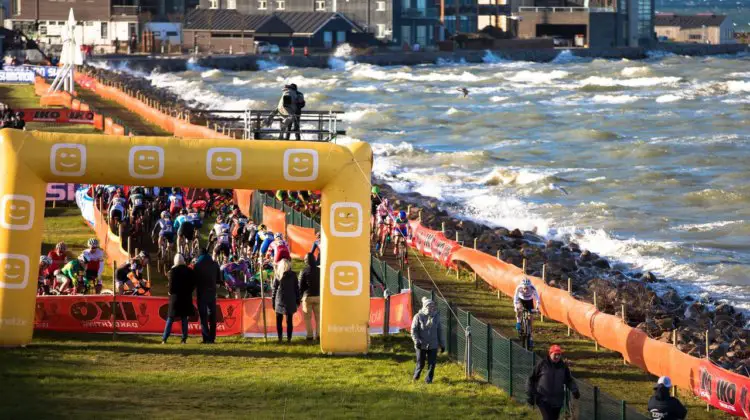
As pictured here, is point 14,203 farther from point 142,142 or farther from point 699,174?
point 699,174

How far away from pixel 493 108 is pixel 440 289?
64545mm

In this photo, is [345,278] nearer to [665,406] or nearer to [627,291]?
[665,406]

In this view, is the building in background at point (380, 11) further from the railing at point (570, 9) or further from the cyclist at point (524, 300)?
the cyclist at point (524, 300)

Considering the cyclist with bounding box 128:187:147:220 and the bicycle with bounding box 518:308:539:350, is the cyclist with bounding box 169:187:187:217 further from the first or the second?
the bicycle with bounding box 518:308:539:350

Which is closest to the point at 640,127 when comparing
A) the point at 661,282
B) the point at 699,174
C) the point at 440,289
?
the point at 699,174

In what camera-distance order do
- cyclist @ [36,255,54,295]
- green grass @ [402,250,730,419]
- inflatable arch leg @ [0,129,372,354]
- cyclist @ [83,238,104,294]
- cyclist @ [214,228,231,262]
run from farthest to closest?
cyclist @ [214,228,231,262], cyclist @ [83,238,104,294], cyclist @ [36,255,54,295], inflatable arch leg @ [0,129,372,354], green grass @ [402,250,730,419]

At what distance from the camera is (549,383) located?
15219 millimetres

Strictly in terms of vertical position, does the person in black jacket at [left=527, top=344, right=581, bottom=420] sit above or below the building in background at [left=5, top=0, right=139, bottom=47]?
below

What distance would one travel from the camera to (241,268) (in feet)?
75.4

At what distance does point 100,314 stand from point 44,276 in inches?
107

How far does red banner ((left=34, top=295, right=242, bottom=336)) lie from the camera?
788 inches

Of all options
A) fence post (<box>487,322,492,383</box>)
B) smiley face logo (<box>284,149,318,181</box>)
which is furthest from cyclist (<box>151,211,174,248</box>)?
fence post (<box>487,322,492,383</box>)

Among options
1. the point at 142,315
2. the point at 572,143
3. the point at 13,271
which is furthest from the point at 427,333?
the point at 572,143

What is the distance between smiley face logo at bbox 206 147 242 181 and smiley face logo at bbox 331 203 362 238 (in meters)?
1.48
